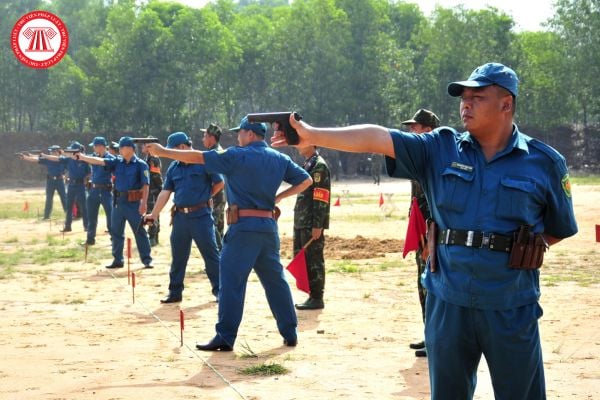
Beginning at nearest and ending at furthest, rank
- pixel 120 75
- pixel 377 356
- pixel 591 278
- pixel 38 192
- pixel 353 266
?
pixel 377 356 < pixel 591 278 < pixel 353 266 < pixel 38 192 < pixel 120 75

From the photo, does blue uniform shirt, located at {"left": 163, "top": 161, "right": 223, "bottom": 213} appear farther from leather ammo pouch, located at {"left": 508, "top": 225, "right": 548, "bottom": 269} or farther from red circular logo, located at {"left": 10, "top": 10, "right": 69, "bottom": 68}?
red circular logo, located at {"left": 10, "top": 10, "right": 69, "bottom": 68}

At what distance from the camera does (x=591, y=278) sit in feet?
47.9

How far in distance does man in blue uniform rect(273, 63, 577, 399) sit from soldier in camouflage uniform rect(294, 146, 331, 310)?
644cm

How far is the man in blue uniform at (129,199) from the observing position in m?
16.5

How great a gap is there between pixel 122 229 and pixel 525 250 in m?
12.6

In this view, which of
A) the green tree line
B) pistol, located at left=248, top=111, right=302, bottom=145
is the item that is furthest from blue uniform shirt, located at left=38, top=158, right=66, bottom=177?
the green tree line

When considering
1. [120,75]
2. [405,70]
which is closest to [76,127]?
[120,75]

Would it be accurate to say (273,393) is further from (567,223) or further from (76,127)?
(76,127)

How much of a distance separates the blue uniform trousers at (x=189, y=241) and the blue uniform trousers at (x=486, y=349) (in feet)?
24.7

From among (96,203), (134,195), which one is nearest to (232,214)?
(134,195)

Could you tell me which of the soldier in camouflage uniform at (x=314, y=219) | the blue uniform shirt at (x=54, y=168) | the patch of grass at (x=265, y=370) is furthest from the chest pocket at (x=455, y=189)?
the blue uniform shirt at (x=54, y=168)

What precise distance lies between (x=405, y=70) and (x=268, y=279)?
65.5m

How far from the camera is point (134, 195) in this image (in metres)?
16.5

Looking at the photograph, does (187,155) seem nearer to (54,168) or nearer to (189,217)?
(189,217)
